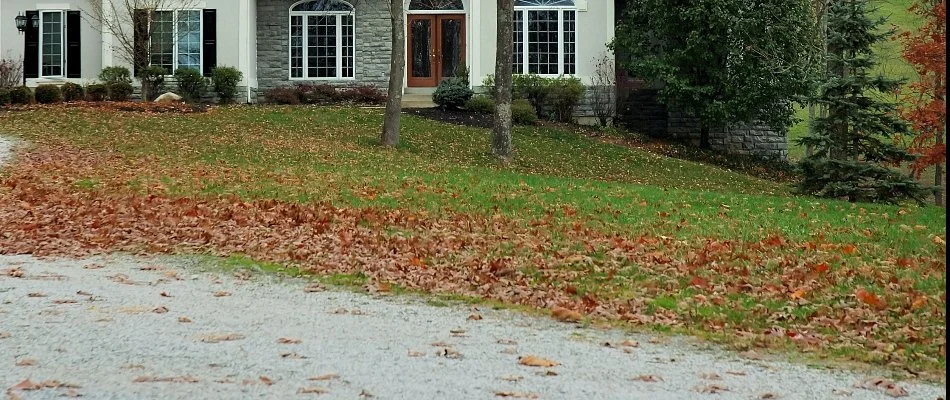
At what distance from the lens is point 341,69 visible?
2964cm

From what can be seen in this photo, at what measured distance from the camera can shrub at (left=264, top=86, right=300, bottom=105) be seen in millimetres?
28328

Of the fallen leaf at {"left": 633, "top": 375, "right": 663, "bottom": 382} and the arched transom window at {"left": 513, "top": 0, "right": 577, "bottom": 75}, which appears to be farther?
the arched transom window at {"left": 513, "top": 0, "right": 577, "bottom": 75}

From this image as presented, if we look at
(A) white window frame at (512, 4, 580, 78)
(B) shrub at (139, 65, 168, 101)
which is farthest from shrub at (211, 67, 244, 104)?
(A) white window frame at (512, 4, 580, 78)

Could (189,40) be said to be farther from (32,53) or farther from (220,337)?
(220,337)

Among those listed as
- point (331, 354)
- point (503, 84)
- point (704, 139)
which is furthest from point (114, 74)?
point (331, 354)

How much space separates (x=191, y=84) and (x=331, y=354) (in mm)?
23055

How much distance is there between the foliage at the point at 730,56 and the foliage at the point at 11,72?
15.6 m

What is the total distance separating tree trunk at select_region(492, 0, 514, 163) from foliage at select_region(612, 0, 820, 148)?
6.89 metres

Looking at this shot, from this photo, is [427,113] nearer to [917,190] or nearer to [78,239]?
[917,190]

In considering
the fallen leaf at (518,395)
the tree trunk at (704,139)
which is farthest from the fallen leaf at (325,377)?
the tree trunk at (704,139)

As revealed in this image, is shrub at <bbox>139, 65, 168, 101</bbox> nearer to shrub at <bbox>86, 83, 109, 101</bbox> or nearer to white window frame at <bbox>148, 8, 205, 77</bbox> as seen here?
white window frame at <bbox>148, 8, 205, 77</bbox>

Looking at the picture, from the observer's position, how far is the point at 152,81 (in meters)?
28.4

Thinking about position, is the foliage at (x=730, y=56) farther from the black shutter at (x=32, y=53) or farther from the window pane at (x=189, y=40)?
the black shutter at (x=32, y=53)

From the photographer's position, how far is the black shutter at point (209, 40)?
2897 cm
